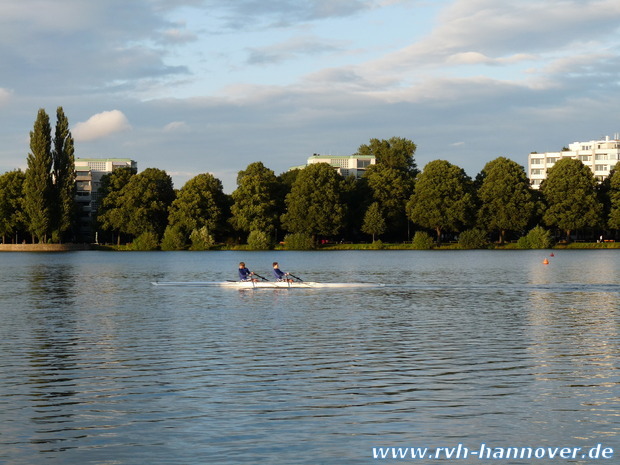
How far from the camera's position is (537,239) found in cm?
16150

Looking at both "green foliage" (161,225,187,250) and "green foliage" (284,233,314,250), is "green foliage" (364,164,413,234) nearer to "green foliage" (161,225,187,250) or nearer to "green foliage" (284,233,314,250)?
"green foliage" (284,233,314,250)

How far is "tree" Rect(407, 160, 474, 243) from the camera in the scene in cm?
16825

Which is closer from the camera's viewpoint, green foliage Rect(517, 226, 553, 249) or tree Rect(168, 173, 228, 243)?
green foliage Rect(517, 226, 553, 249)

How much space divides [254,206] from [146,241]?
23.9 m

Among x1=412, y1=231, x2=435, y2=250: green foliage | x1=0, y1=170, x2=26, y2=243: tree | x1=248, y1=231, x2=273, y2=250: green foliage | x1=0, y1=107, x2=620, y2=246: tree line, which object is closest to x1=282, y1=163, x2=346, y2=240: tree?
x1=0, y1=107, x2=620, y2=246: tree line

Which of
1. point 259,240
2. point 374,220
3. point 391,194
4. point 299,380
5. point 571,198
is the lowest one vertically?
point 299,380

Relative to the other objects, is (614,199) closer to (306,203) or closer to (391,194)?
(391,194)

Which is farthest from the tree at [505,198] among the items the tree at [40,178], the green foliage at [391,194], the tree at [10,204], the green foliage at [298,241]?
the tree at [10,204]

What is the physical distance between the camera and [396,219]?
181m

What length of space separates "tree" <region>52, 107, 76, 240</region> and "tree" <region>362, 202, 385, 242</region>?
5822 centimetres

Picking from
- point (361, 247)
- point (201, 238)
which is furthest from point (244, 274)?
point (361, 247)

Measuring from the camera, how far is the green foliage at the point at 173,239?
174125 mm

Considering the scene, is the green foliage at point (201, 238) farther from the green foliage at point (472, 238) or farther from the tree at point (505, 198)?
the tree at point (505, 198)

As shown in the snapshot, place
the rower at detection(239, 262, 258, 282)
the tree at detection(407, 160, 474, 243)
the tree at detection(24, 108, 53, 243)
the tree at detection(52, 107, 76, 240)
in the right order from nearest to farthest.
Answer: the rower at detection(239, 262, 258, 282) → the tree at detection(24, 108, 53, 243) → the tree at detection(52, 107, 76, 240) → the tree at detection(407, 160, 474, 243)
